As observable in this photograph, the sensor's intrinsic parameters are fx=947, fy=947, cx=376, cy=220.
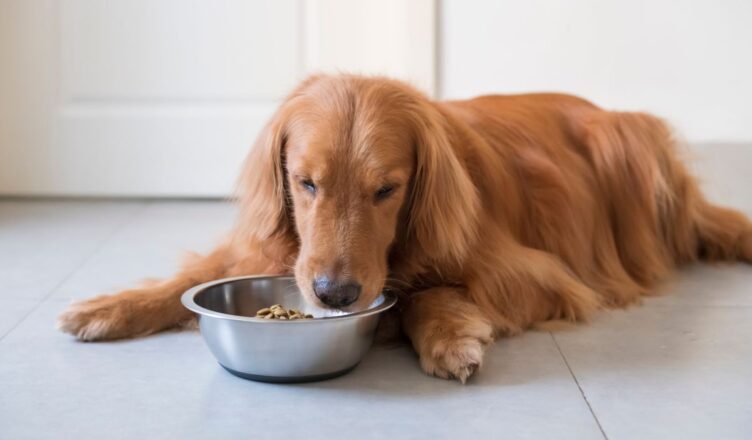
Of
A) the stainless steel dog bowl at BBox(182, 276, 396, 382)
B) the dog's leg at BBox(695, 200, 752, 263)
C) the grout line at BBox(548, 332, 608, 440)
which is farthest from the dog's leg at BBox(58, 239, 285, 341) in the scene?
the dog's leg at BBox(695, 200, 752, 263)

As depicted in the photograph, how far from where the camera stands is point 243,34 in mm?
3842

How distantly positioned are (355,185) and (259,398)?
463mm

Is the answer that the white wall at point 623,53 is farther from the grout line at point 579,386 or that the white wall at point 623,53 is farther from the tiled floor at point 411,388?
the grout line at point 579,386

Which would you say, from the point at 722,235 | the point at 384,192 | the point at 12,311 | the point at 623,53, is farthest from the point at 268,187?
the point at 623,53

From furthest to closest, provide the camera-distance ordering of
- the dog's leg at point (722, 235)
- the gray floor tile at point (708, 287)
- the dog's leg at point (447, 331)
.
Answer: the dog's leg at point (722, 235)
the gray floor tile at point (708, 287)
the dog's leg at point (447, 331)

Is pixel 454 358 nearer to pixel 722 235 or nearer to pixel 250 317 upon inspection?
pixel 250 317

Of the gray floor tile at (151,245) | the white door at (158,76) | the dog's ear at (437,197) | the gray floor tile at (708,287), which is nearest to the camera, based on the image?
the dog's ear at (437,197)

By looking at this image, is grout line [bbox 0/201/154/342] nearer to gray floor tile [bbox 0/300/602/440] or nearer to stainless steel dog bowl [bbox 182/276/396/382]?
gray floor tile [bbox 0/300/602/440]

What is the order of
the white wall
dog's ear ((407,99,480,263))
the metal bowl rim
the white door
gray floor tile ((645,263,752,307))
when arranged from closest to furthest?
the metal bowl rim < dog's ear ((407,99,480,263)) < gray floor tile ((645,263,752,307)) < the white wall < the white door

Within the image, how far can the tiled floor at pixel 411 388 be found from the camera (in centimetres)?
164

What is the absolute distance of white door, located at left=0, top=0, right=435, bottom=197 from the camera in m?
3.82

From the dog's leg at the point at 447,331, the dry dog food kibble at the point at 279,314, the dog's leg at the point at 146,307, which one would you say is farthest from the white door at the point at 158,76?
the dry dog food kibble at the point at 279,314

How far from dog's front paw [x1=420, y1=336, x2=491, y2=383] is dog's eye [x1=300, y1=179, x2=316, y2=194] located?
401 mm

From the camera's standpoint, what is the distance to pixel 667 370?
76.1 inches
